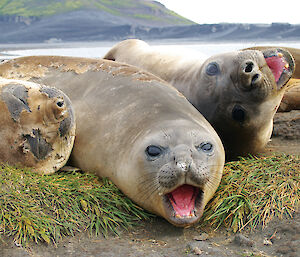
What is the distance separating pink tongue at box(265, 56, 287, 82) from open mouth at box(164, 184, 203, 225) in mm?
1733

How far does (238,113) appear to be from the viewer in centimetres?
488

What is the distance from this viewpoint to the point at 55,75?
5.41 metres

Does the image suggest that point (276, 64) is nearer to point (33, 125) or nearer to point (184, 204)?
point (184, 204)

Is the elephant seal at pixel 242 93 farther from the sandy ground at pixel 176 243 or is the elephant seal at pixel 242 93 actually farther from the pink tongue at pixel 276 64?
the sandy ground at pixel 176 243

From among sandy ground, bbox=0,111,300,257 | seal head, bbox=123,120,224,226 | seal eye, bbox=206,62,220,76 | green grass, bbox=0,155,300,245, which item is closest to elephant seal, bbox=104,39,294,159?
seal eye, bbox=206,62,220,76

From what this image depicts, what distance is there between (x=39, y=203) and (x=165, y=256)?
101 cm

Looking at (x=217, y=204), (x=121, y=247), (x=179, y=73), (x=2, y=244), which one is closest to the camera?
(x=2, y=244)

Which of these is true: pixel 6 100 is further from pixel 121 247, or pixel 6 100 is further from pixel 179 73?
pixel 179 73

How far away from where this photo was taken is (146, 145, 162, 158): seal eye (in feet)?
12.4

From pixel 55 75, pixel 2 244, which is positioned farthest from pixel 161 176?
pixel 55 75

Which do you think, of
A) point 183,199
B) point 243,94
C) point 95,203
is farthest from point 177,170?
point 243,94

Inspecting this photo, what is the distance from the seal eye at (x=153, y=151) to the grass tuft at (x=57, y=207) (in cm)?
47

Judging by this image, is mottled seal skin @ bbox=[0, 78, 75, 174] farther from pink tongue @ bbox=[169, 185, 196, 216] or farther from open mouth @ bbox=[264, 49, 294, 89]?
open mouth @ bbox=[264, 49, 294, 89]

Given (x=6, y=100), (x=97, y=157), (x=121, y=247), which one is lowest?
(x=121, y=247)
